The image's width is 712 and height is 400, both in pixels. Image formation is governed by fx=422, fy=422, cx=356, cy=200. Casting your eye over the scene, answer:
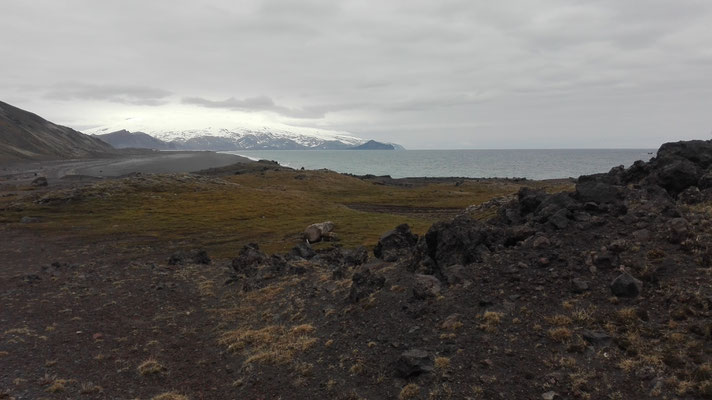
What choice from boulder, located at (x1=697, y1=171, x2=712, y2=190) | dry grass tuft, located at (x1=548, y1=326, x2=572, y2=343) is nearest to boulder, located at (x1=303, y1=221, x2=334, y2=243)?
boulder, located at (x1=697, y1=171, x2=712, y2=190)

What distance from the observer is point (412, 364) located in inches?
619

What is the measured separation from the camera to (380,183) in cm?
18162

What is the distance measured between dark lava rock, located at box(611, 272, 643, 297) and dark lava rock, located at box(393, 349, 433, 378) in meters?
8.22

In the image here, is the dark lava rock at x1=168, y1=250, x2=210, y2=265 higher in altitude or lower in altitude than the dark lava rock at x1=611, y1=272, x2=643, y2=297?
lower

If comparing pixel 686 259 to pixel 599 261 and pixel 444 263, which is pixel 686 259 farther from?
pixel 444 263

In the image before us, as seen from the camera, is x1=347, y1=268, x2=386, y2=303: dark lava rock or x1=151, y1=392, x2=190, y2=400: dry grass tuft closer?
x1=151, y1=392, x2=190, y2=400: dry grass tuft

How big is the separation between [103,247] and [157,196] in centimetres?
5955

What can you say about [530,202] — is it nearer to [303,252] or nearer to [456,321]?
[456,321]

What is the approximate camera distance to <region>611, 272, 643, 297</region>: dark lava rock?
16.9m

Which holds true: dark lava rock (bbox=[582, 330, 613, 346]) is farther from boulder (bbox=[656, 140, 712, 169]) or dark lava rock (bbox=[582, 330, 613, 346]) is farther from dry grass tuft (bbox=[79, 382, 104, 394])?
boulder (bbox=[656, 140, 712, 169])

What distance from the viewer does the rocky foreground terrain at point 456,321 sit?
1454 centimetres

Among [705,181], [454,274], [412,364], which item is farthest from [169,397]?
[705,181]

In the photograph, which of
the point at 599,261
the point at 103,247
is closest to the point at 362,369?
the point at 599,261

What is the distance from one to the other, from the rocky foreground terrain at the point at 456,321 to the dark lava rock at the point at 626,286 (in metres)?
0.05
